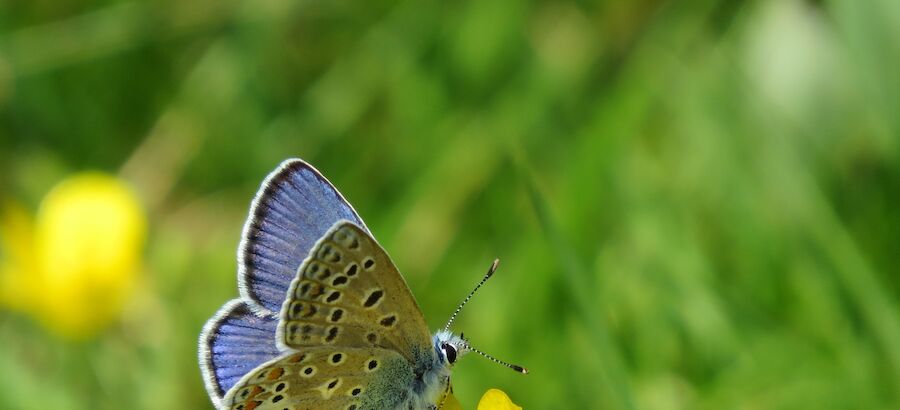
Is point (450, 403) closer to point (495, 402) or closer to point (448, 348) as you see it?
point (448, 348)

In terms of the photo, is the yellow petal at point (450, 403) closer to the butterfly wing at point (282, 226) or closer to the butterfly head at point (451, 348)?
the butterfly head at point (451, 348)

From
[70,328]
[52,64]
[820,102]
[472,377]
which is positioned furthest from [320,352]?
[52,64]

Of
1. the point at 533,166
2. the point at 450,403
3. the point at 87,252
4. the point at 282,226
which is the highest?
the point at 87,252

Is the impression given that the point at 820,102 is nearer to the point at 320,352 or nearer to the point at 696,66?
the point at 696,66

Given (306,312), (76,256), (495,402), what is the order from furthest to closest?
(76,256) < (306,312) < (495,402)

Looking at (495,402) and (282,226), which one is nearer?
(495,402)

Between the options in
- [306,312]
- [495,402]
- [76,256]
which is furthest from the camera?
[76,256]

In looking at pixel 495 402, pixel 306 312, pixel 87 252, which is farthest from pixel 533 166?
pixel 495 402

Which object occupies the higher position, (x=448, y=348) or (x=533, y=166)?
(x=533, y=166)
